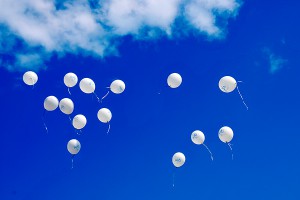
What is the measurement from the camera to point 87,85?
1772cm

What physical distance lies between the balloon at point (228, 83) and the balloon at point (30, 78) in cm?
652

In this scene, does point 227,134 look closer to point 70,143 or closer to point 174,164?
point 174,164

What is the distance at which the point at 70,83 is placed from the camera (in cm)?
1783

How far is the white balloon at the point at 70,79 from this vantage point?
17.8m

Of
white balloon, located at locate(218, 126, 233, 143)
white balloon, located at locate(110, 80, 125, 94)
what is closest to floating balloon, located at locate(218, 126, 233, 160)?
white balloon, located at locate(218, 126, 233, 143)

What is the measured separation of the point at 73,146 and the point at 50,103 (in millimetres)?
1666

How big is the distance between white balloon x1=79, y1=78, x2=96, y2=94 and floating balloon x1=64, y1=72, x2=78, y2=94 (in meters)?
0.24

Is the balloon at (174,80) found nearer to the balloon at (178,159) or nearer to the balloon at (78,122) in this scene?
the balloon at (178,159)

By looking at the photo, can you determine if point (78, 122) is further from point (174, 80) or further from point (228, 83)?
point (228, 83)

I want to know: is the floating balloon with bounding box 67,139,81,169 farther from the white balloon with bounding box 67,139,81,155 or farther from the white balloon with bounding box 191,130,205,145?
the white balloon with bounding box 191,130,205,145

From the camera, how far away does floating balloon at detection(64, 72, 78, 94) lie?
58.3ft

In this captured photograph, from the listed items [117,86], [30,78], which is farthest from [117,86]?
[30,78]

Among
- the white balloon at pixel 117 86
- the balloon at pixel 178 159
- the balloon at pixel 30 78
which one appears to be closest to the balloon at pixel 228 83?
the balloon at pixel 178 159

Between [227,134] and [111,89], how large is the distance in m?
4.26
